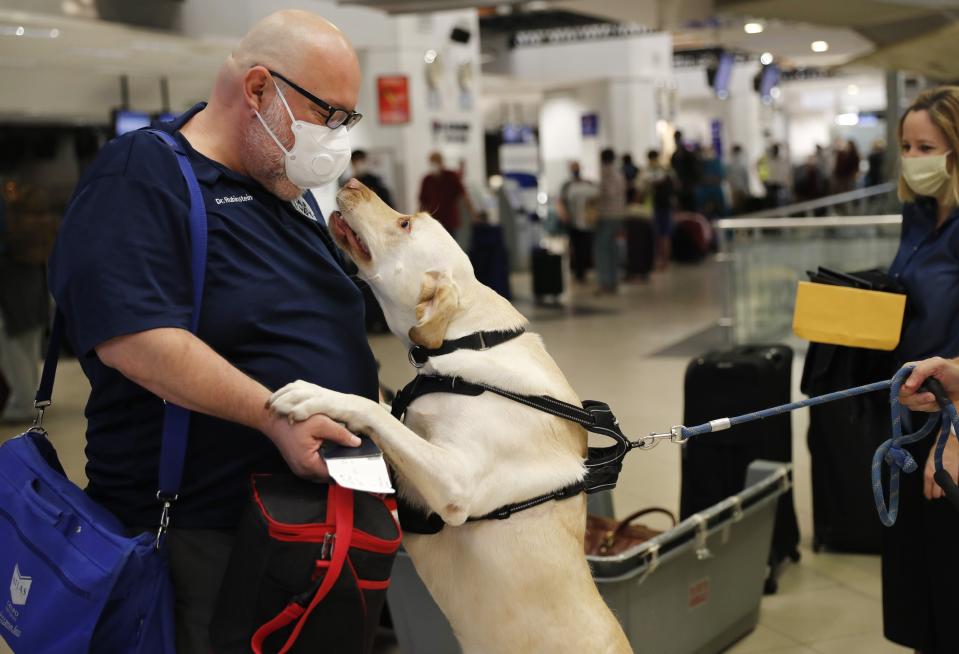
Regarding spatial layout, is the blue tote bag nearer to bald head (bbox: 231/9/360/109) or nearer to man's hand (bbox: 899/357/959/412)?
bald head (bbox: 231/9/360/109)

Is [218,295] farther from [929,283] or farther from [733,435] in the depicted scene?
[733,435]

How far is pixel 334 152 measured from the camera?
2049 millimetres

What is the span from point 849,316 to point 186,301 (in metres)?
2.20

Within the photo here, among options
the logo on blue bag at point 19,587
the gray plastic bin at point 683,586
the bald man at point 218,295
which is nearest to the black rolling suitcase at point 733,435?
the gray plastic bin at point 683,586

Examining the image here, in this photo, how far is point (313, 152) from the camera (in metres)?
1.99

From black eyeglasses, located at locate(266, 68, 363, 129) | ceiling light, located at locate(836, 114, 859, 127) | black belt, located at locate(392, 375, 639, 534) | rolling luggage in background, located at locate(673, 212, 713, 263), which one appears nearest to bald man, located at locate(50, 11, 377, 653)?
black eyeglasses, located at locate(266, 68, 363, 129)

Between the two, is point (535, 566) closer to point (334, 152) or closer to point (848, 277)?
point (334, 152)

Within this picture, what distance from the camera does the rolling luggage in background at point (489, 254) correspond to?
12.8 meters

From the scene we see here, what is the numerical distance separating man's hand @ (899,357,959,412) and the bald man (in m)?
1.44

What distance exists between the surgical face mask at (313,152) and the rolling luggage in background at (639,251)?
14328 millimetres

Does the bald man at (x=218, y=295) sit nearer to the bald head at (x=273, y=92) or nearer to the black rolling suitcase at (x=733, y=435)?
the bald head at (x=273, y=92)

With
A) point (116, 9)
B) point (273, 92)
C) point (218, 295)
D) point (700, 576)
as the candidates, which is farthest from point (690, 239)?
point (218, 295)

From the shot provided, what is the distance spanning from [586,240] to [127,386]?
15176 mm

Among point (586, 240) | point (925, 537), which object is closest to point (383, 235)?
point (925, 537)
